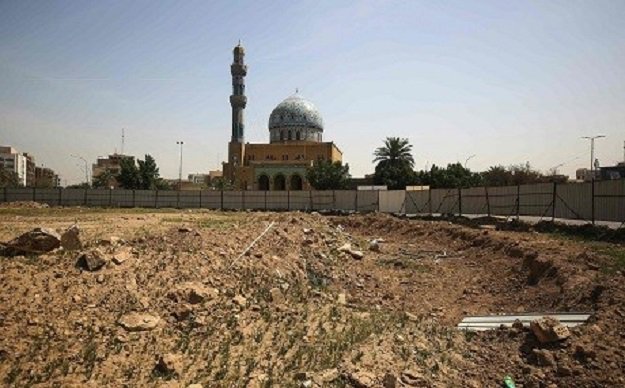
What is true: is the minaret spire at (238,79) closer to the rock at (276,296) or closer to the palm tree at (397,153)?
the palm tree at (397,153)

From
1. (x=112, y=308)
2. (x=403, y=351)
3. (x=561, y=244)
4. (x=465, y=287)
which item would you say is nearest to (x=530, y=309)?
(x=465, y=287)

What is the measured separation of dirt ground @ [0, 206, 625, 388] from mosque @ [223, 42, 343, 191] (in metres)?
46.0

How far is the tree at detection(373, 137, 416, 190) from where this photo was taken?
4888 centimetres

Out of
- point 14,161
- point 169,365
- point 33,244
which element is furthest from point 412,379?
point 14,161

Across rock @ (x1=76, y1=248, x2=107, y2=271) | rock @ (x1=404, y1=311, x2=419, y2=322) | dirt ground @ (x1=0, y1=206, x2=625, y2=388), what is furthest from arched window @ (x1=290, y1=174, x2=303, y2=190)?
rock @ (x1=404, y1=311, x2=419, y2=322)

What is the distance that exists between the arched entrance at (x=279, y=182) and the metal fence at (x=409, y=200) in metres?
19.4

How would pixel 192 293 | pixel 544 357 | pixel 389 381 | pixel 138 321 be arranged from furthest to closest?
pixel 192 293, pixel 138 321, pixel 544 357, pixel 389 381

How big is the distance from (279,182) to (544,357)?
55.5 metres

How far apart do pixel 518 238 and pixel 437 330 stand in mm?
8456

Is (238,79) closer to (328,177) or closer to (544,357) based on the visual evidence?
(328,177)

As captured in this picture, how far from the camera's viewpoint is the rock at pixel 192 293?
8.90 m

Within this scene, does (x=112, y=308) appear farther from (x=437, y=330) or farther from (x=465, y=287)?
(x=465, y=287)

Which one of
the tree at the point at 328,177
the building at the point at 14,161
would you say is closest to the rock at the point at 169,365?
the tree at the point at 328,177

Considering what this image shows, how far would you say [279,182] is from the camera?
201 ft
